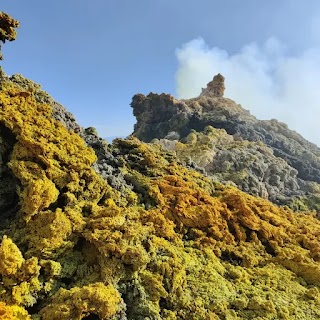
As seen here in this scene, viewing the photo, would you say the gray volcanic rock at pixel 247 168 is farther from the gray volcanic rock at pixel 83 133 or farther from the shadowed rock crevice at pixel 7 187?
the shadowed rock crevice at pixel 7 187

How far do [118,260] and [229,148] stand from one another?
95.2 feet

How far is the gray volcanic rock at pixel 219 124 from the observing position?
165ft

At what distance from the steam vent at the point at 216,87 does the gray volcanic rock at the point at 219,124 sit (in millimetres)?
1762

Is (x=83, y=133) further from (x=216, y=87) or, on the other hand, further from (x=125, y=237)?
(x=216, y=87)

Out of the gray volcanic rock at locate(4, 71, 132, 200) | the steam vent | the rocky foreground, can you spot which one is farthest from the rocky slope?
the rocky foreground

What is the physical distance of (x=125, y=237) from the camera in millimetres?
13359

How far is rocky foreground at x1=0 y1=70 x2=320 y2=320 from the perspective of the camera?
1214cm

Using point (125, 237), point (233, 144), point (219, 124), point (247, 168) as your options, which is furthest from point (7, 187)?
point (219, 124)

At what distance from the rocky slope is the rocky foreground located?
8.41m

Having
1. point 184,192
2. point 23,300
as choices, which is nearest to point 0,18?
point 184,192

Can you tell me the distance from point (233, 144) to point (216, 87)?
31.5 m

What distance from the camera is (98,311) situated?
443 inches

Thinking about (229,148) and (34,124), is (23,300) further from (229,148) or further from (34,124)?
(229,148)

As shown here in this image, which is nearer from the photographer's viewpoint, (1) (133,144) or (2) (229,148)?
(1) (133,144)
